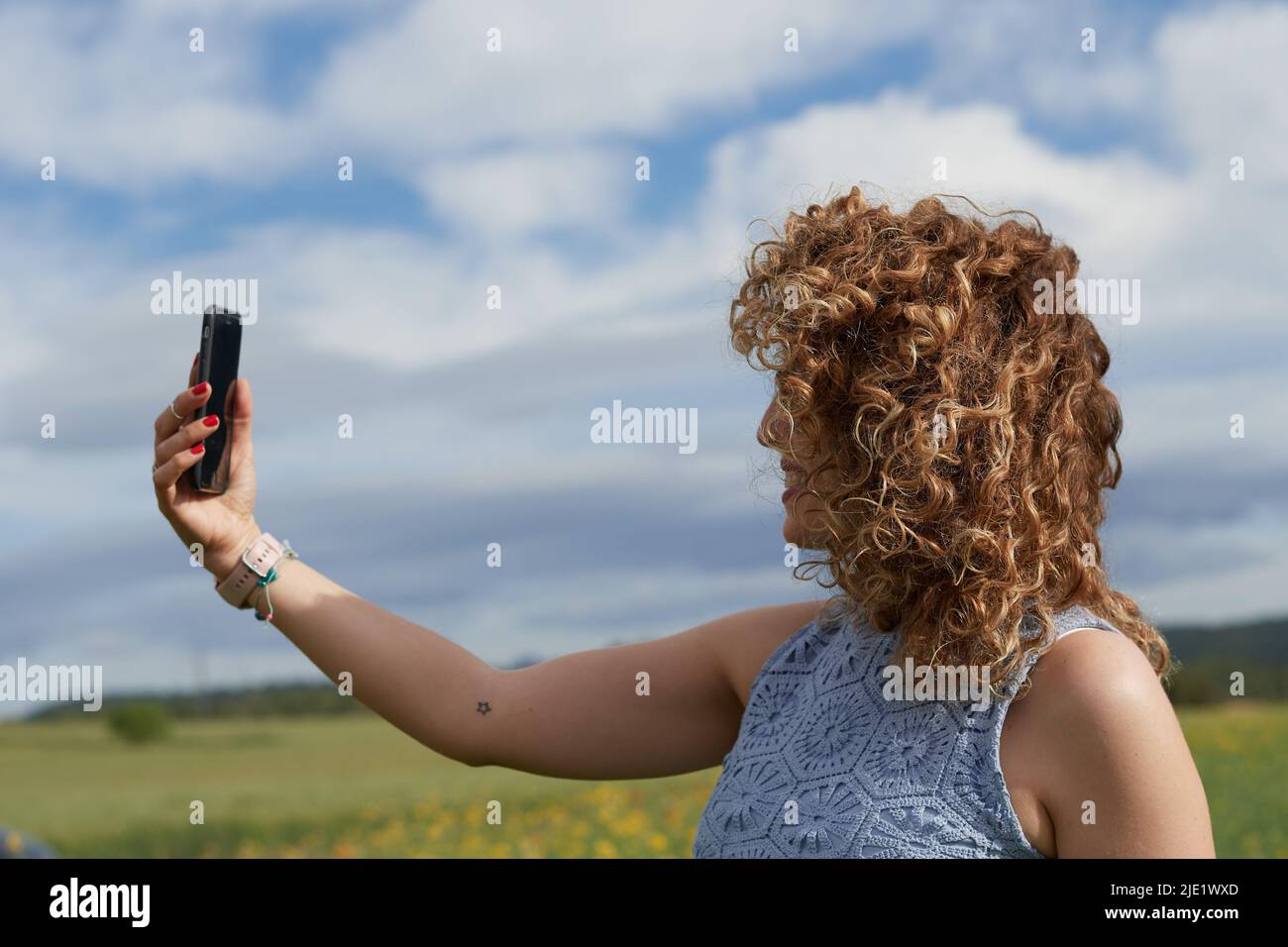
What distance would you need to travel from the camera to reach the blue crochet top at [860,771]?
1993mm

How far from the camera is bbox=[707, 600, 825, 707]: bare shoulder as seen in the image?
99.6 inches

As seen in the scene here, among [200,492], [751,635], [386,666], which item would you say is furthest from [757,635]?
[200,492]

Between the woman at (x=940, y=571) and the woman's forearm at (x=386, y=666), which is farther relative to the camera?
the woman's forearm at (x=386, y=666)

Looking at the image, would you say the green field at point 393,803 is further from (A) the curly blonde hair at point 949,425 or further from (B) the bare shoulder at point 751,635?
(A) the curly blonde hair at point 949,425

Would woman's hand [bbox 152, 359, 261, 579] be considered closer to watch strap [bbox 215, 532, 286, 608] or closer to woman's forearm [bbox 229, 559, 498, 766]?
watch strap [bbox 215, 532, 286, 608]

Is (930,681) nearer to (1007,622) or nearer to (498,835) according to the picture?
(1007,622)

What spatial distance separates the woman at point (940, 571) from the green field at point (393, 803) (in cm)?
384

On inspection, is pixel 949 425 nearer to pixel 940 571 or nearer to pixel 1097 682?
pixel 940 571

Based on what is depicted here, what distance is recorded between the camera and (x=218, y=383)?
99.5 inches

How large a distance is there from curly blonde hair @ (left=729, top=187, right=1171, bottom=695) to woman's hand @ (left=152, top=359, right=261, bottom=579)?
4.02 feet

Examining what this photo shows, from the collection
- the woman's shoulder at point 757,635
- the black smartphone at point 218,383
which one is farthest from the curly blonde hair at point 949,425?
the black smartphone at point 218,383

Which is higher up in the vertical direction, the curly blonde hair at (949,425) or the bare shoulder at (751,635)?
the curly blonde hair at (949,425)

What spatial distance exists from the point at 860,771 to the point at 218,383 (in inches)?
62.7
